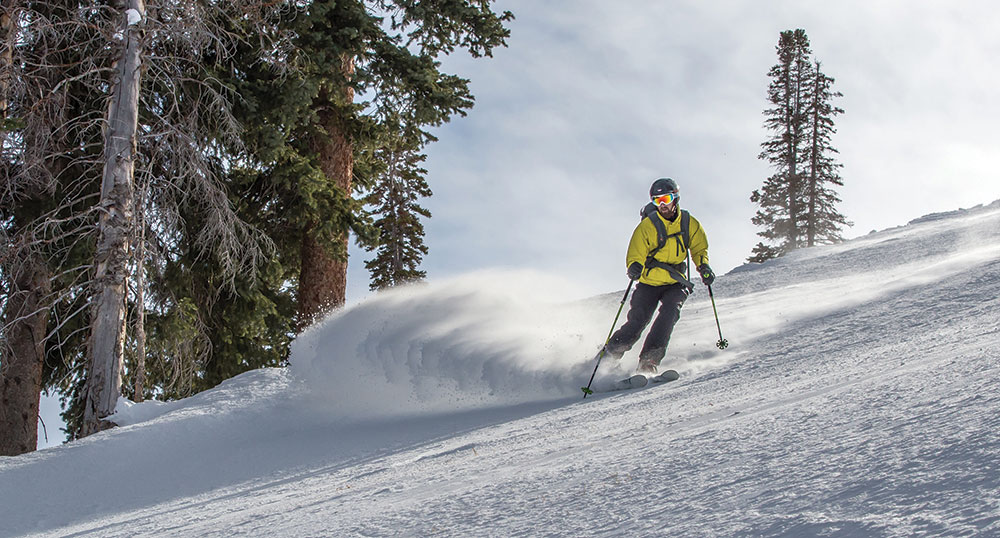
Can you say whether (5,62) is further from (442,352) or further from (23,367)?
(442,352)

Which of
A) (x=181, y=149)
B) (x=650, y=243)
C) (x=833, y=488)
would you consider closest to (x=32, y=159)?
(x=181, y=149)

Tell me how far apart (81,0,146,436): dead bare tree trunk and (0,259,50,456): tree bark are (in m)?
3.22

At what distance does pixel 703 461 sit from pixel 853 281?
990 centimetres

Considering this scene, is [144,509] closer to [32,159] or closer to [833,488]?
[833,488]

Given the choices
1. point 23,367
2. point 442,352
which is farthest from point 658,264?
point 23,367

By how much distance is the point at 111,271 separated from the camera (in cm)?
1016

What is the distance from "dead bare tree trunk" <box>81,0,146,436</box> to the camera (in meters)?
9.99

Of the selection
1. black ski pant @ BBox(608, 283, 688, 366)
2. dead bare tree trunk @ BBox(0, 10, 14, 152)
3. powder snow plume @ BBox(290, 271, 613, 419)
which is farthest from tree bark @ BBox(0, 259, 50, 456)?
black ski pant @ BBox(608, 283, 688, 366)

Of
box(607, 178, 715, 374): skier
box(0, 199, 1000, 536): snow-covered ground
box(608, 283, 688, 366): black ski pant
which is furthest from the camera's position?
box(607, 178, 715, 374): skier

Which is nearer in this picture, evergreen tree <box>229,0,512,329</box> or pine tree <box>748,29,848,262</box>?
evergreen tree <box>229,0,512,329</box>

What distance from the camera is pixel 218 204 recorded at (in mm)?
12273

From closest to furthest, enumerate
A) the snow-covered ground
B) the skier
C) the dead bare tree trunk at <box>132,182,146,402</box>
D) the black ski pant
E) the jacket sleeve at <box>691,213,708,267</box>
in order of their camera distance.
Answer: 1. the snow-covered ground
2. the black ski pant
3. the skier
4. the jacket sleeve at <box>691,213,708,267</box>
5. the dead bare tree trunk at <box>132,182,146,402</box>

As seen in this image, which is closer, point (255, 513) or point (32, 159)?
point (255, 513)

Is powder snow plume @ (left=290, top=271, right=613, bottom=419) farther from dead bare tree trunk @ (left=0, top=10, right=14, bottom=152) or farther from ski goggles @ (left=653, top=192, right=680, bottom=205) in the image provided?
dead bare tree trunk @ (left=0, top=10, right=14, bottom=152)
